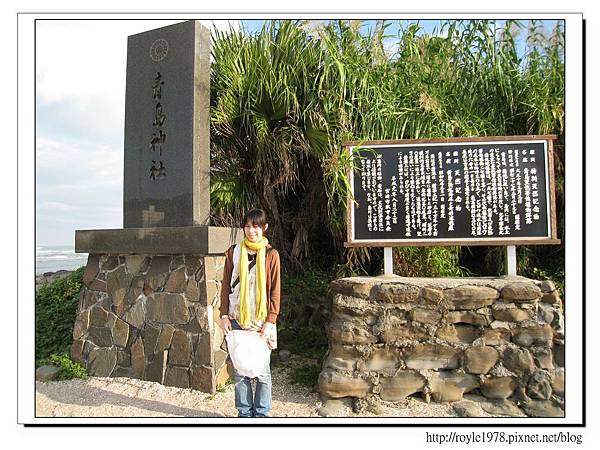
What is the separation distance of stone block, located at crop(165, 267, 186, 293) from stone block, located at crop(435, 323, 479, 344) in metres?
2.23

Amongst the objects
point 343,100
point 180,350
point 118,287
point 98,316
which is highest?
point 343,100

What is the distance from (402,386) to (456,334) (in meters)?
0.60

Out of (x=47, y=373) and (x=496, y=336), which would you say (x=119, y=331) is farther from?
(x=496, y=336)

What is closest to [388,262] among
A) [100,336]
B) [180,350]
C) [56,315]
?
[180,350]

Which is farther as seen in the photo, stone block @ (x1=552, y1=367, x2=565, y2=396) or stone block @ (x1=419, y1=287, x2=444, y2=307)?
stone block @ (x1=419, y1=287, x2=444, y2=307)

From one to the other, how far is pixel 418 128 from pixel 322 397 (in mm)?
2673

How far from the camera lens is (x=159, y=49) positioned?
15.1ft

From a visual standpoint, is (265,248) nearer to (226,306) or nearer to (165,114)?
(226,306)

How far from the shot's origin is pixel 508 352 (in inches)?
146

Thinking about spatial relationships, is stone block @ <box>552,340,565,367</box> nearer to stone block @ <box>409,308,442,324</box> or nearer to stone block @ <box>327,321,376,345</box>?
stone block @ <box>409,308,442,324</box>

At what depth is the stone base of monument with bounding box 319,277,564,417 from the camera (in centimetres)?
367

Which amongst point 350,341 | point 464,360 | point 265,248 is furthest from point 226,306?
point 464,360

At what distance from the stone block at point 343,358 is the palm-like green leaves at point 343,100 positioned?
A: 1193mm

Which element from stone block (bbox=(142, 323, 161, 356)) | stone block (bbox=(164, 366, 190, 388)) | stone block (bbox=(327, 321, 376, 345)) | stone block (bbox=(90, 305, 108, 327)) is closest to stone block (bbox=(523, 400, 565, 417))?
stone block (bbox=(327, 321, 376, 345))
